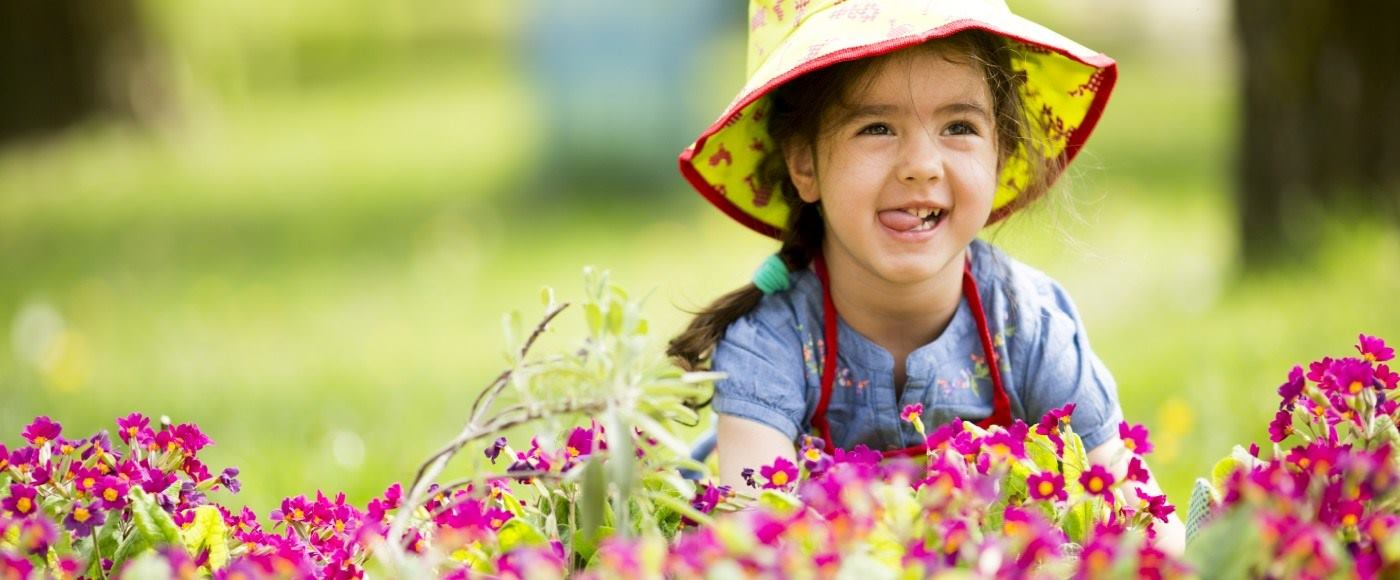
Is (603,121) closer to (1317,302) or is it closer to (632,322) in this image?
(1317,302)

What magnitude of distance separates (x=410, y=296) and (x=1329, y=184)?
3548 mm

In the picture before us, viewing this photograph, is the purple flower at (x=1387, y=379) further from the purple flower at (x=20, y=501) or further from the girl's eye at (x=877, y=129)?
the purple flower at (x=20, y=501)

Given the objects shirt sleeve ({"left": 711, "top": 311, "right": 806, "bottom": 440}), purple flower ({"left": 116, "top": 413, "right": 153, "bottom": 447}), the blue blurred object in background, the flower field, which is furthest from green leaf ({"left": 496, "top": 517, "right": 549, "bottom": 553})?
the blue blurred object in background

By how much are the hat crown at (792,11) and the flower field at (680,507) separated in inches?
24.9

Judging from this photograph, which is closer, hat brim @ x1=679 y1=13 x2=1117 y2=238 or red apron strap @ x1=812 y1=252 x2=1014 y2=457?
hat brim @ x1=679 y1=13 x2=1117 y2=238

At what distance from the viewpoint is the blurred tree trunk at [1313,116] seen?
16.8ft

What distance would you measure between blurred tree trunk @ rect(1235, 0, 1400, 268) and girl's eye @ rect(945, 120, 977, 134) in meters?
2.88

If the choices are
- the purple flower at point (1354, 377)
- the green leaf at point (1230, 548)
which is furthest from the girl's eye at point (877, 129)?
the green leaf at point (1230, 548)

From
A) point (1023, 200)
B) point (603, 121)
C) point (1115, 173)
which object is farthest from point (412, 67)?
point (1023, 200)

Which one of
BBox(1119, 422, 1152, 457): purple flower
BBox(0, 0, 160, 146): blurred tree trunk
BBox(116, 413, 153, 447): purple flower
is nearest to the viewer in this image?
BBox(1119, 422, 1152, 457): purple flower

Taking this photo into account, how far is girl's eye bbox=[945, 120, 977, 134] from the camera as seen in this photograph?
2.58 meters

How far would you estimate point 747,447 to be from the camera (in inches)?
102

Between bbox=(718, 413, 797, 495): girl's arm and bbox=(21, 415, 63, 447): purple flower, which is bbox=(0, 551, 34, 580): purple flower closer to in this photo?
bbox=(21, 415, 63, 447): purple flower

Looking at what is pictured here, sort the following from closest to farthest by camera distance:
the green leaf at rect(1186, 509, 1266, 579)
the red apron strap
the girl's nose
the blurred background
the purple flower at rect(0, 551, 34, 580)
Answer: the green leaf at rect(1186, 509, 1266, 579) < the purple flower at rect(0, 551, 34, 580) < the girl's nose < the red apron strap < the blurred background
